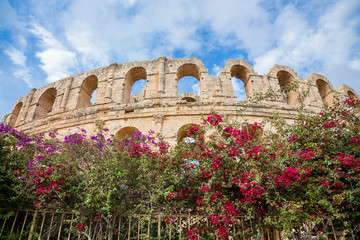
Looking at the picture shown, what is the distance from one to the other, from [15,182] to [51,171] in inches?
32.4

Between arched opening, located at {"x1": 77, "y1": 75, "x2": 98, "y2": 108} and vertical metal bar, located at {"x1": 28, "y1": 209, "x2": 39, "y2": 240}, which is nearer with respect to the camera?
vertical metal bar, located at {"x1": 28, "y1": 209, "x2": 39, "y2": 240}

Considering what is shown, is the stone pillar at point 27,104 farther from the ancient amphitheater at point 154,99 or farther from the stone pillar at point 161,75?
the stone pillar at point 161,75

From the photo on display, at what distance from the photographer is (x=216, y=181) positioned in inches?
178

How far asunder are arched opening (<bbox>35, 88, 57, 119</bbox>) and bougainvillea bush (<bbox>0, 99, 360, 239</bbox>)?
375 inches

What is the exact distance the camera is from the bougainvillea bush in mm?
4043

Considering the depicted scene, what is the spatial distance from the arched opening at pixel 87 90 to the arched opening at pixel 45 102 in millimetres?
2627

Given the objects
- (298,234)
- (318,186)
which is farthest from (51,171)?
(318,186)

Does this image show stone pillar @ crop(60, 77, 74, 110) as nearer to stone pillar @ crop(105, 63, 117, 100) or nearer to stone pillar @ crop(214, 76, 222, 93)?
stone pillar @ crop(105, 63, 117, 100)

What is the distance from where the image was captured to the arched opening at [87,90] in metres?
12.5

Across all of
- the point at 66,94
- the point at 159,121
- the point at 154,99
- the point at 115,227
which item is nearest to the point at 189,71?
the point at 154,99

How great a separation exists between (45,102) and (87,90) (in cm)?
342

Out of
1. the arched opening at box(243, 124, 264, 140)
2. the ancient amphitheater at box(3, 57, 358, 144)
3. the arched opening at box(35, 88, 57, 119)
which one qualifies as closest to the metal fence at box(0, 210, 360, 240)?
the arched opening at box(243, 124, 264, 140)

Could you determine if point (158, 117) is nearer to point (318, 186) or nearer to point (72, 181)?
point (72, 181)

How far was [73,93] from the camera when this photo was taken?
41.1 ft
